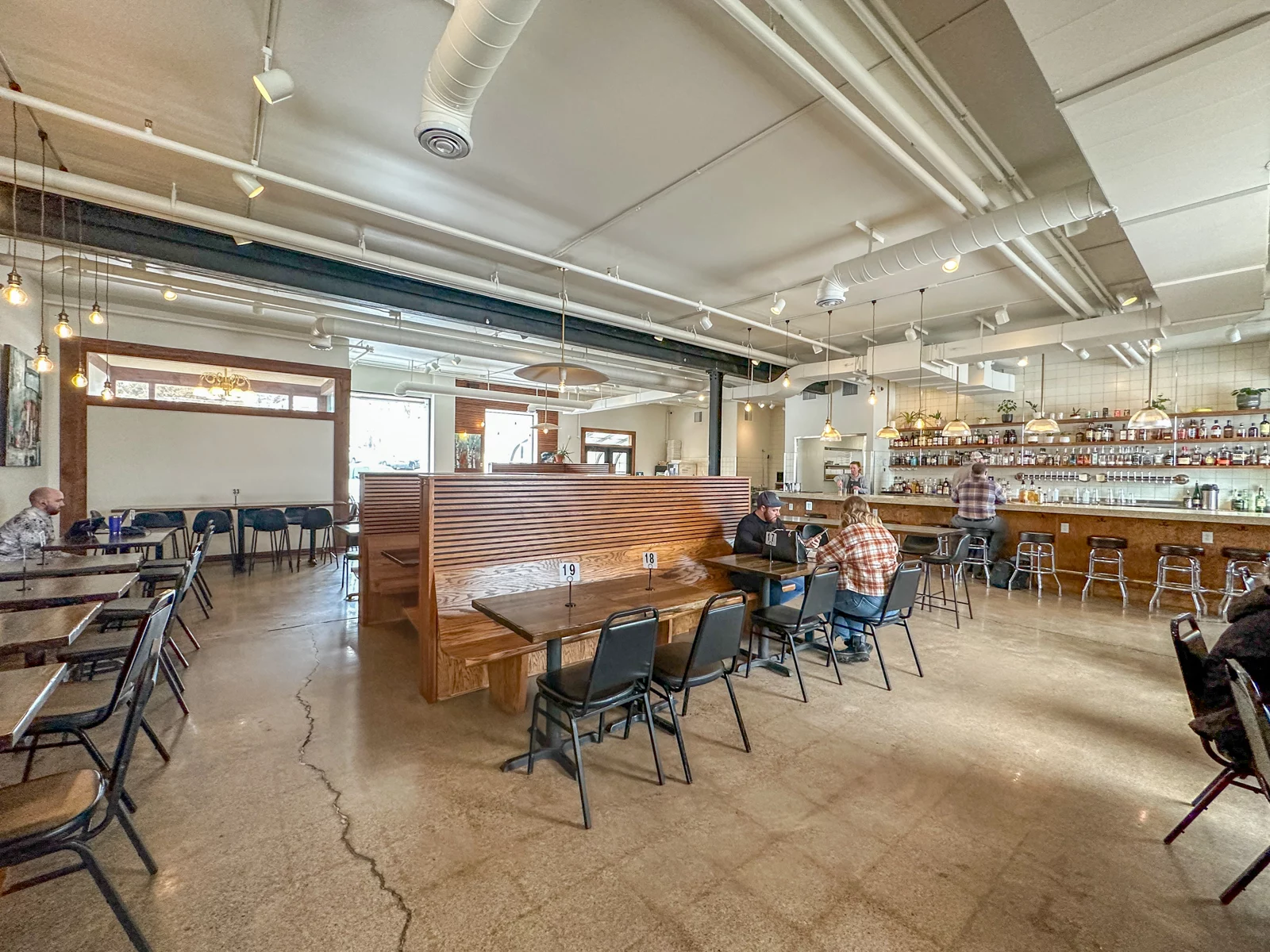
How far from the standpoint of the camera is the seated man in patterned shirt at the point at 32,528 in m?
3.70

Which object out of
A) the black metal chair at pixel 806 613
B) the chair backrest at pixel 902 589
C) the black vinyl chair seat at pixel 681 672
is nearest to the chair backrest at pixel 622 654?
the black vinyl chair seat at pixel 681 672

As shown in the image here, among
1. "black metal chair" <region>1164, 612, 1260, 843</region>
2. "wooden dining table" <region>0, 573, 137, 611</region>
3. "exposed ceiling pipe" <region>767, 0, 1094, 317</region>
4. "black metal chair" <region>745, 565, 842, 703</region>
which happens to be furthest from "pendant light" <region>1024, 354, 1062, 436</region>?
"wooden dining table" <region>0, 573, 137, 611</region>

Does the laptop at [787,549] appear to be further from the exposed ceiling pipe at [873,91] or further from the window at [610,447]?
the window at [610,447]

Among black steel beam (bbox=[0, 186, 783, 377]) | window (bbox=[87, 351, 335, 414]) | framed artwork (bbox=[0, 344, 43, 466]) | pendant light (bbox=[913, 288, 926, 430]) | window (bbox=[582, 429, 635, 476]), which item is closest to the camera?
black steel beam (bbox=[0, 186, 783, 377])

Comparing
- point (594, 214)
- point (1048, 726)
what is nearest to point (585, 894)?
point (1048, 726)

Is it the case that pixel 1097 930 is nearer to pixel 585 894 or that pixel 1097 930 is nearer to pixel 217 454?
pixel 585 894

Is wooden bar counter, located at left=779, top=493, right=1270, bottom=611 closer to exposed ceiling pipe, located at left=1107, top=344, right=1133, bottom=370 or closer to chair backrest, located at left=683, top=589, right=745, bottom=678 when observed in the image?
exposed ceiling pipe, located at left=1107, top=344, right=1133, bottom=370

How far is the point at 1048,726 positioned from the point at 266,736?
4515 mm

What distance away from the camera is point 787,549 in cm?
412

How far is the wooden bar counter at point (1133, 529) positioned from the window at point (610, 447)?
291 inches

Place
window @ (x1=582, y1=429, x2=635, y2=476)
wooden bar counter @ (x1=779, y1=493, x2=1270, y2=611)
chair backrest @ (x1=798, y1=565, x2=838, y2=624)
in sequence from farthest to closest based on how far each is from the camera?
1. window @ (x1=582, y1=429, x2=635, y2=476)
2. wooden bar counter @ (x1=779, y1=493, x2=1270, y2=611)
3. chair backrest @ (x1=798, y1=565, x2=838, y2=624)

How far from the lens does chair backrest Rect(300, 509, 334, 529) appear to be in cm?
789

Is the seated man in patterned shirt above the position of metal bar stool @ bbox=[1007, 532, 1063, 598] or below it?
above

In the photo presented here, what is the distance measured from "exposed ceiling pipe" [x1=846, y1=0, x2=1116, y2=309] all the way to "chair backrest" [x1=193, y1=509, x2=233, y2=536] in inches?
352
